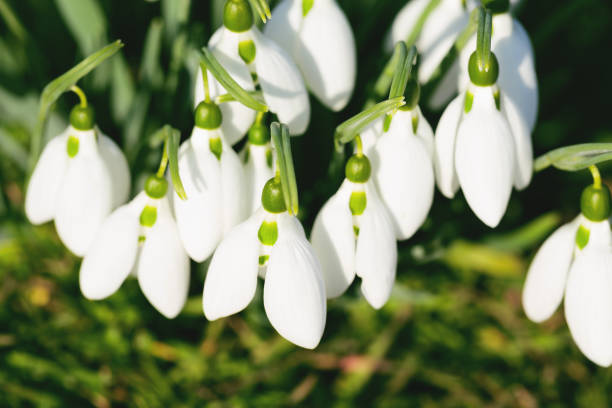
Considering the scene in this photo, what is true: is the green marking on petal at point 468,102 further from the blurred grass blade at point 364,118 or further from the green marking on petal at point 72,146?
the green marking on petal at point 72,146

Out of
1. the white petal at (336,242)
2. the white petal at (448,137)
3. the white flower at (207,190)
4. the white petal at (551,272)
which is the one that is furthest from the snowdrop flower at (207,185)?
the white petal at (551,272)

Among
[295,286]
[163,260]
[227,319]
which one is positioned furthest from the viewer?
[227,319]

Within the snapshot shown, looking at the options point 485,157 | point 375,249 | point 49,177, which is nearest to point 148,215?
point 49,177

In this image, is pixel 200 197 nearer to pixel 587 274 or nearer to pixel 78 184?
pixel 78 184

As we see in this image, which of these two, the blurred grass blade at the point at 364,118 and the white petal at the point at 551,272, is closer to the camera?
the blurred grass blade at the point at 364,118

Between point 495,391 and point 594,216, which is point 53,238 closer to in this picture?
point 495,391

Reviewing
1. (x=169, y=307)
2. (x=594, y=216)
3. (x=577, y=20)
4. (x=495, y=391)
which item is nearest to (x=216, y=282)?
(x=169, y=307)
